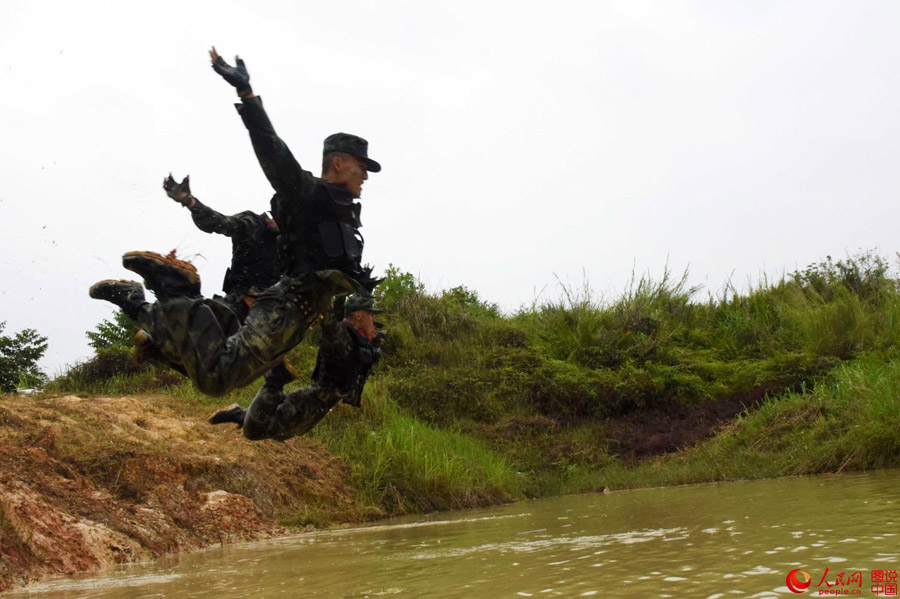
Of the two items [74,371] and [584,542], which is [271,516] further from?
[74,371]

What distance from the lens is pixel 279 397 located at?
5.77 m

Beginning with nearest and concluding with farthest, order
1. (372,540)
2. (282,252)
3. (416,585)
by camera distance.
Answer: (416,585)
(282,252)
(372,540)

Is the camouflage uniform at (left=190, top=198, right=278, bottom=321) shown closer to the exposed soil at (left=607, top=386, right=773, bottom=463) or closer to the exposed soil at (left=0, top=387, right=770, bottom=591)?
the exposed soil at (left=0, top=387, right=770, bottom=591)

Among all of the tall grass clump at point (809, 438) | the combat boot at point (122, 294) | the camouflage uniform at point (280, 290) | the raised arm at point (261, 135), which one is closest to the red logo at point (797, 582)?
the camouflage uniform at point (280, 290)

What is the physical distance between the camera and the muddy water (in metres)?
4.18

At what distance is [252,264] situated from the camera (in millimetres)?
6102

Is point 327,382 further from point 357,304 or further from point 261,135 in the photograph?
point 261,135

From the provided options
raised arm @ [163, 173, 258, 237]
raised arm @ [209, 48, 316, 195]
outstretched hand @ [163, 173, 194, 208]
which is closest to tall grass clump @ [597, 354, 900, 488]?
raised arm @ [163, 173, 258, 237]

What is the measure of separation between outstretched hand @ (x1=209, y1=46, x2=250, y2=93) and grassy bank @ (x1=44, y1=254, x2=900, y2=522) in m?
8.30

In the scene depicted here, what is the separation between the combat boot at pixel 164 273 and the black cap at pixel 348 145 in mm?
1228

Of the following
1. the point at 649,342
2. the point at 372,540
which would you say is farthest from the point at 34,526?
the point at 649,342

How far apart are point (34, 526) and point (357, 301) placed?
4151 mm

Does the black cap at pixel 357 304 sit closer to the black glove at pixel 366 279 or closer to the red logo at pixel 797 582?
the black glove at pixel 366 279

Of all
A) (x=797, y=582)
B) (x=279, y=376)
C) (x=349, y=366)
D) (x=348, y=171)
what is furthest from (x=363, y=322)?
(x=797, y=582)
